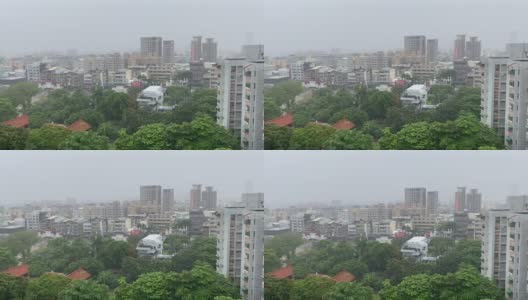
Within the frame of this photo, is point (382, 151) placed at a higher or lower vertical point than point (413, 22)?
lower

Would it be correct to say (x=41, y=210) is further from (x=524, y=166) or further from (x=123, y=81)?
(x=524, y=166)

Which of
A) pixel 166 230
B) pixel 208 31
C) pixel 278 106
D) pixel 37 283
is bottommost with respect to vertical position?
pixel 37 283

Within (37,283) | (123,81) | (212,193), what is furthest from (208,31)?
(37,283)

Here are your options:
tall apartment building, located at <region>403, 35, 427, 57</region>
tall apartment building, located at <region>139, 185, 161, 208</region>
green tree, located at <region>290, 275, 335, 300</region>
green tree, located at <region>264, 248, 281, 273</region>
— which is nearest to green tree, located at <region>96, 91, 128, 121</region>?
tall apartment building, located at <region>139, 185, 161, 208</region>

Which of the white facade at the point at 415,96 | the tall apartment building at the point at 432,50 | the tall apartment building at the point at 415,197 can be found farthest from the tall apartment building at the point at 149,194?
the tall apartment building at the point at 432,50

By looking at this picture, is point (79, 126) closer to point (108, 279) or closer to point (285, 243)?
point (108, 279)

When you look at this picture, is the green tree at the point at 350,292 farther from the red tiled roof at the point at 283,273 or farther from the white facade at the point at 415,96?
the white facade at the point at 415,96
